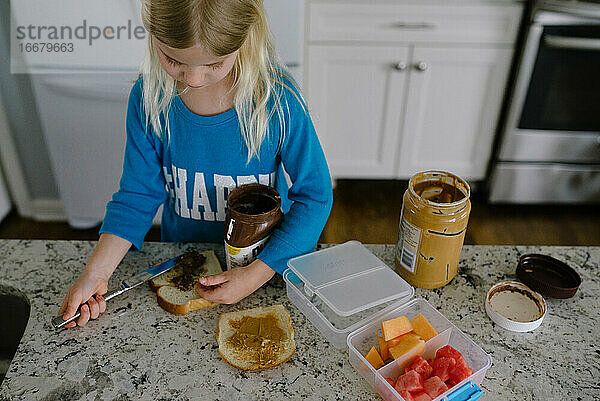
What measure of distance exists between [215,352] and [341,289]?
0.72ft

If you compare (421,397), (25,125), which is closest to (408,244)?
(421,397)

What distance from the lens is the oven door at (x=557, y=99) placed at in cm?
200

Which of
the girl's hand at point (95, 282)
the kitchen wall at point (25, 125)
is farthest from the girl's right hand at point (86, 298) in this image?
the kitchen wall at point (25, 125)

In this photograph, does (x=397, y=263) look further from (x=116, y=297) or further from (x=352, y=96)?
(x=352, y=96)

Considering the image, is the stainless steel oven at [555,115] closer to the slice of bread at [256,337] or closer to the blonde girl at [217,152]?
the blonde girl at [217,152]

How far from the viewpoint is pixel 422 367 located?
2.36 ft

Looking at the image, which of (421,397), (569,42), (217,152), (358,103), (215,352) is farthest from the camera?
(358,103)

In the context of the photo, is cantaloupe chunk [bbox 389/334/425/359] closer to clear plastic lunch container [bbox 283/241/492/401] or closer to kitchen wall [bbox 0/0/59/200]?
clear plastic lunch container [bbox 283/241/492/401]

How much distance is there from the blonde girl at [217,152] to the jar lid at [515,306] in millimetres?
331

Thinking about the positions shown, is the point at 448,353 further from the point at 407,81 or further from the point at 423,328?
the point at 407,81

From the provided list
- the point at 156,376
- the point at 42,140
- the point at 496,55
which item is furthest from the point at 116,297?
the point at 496,55

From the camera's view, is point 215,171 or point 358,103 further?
point 358,103

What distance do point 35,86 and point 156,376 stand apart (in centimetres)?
156

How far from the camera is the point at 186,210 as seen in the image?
110 cm
